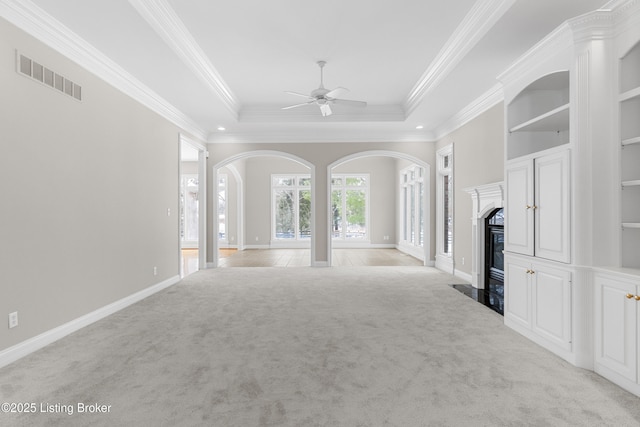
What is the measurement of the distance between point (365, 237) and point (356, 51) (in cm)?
810

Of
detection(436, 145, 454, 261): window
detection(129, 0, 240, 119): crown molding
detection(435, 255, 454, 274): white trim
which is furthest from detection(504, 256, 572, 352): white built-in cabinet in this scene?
detection(129, 0, 240, 119): crown molding

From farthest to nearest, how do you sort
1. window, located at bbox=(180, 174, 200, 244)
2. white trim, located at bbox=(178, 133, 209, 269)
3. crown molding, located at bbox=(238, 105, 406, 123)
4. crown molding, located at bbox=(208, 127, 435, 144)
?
window, located at bbox=(180, 174, 200, 244) → crown molding, located at bbox=(208, 127, 435, 144) → white trim, located at bbox=(178, 133, 209, 269) → crown molding, located at bbox=(238, 105, 406, 123)

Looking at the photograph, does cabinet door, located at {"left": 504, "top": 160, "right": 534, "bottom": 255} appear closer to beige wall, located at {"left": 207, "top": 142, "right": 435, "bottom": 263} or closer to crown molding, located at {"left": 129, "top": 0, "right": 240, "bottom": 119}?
crown molding, located at {"left": 129, "top": 0, "right": 240, "bottom": 119}

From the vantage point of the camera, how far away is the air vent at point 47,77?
2.93 m

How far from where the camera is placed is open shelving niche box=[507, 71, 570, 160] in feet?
11.7

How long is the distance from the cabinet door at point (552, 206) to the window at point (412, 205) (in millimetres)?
5846

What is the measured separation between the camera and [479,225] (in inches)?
216

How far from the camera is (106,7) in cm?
292

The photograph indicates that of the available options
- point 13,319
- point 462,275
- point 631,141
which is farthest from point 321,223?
point 631,141

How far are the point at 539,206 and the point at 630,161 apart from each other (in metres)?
0.71

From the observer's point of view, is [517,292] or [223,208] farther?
[223,208]

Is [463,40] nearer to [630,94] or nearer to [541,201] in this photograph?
[630,94]

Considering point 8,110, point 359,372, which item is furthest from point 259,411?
point 8,110

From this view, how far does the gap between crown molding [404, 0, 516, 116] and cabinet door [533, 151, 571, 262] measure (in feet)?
4.47
